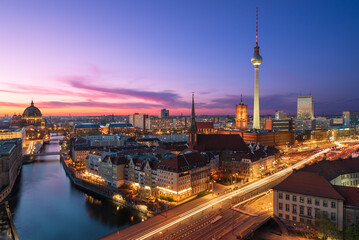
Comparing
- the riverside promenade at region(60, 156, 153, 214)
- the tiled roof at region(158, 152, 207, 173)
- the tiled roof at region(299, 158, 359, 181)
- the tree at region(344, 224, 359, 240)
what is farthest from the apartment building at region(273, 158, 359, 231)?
the riverside promenade at region(60, 156, 153, 214)

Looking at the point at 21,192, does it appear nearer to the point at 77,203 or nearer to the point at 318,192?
the point at 77,203

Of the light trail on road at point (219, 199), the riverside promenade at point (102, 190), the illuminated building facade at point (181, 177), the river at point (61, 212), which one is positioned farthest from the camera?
the illuminated building facade at point (181, 177)

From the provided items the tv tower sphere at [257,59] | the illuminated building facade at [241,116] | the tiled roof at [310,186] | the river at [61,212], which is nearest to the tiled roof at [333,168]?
the tiled roof at [310,186]

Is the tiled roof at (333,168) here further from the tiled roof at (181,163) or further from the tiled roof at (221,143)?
the tiled roof at (221,143)

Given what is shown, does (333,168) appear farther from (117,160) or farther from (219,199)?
(117,160)

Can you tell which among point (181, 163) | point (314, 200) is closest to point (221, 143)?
point (181, 163)

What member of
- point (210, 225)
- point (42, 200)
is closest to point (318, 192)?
point (210, 225)

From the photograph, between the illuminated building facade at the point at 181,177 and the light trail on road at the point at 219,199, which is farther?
the illuminated building facade at the point at 181,177
